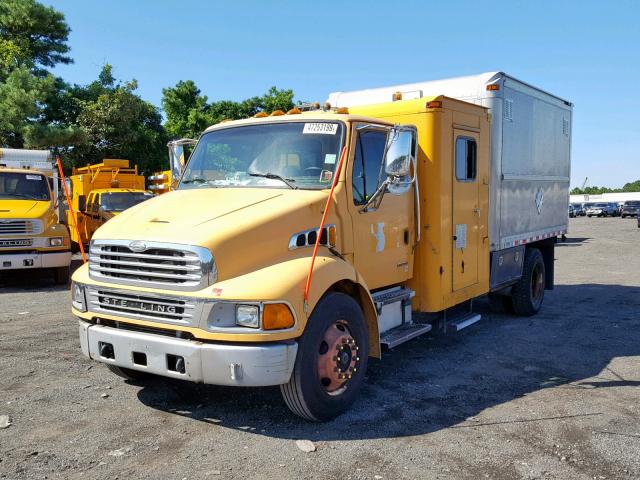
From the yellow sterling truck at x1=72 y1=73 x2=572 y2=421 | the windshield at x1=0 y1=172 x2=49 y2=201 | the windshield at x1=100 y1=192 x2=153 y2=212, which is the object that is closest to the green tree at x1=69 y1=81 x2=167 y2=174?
the windshield at x1=100 y1=192 x2=153 y2=212

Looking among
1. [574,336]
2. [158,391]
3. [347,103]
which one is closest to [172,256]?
[158,391]

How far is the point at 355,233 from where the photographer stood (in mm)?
5070

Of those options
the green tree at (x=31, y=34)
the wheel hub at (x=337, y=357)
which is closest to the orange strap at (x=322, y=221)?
the wheel hub at (x=337, y=357)

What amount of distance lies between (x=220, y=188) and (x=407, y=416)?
2494 mm

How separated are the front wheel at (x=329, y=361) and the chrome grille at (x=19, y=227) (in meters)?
8.55

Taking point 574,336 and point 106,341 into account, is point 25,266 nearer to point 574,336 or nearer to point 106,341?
point 106,341

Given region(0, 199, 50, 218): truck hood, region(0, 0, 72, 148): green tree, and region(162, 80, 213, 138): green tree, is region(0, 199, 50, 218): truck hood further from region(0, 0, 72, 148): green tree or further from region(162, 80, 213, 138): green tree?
region(162, 80, 213, 138): green tree

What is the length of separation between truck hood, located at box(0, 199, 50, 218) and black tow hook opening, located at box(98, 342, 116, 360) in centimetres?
769

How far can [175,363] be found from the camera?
4.13m

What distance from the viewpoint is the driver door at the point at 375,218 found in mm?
5117

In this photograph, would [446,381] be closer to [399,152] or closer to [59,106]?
[399,152]

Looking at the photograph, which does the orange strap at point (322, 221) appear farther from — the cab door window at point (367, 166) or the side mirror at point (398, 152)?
the side mirror at point (398, 152)

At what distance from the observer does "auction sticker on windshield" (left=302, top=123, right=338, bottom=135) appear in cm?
506

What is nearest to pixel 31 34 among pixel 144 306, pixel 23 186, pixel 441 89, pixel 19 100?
pixel 19 100
